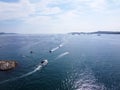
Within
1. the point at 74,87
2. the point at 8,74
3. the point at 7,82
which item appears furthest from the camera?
the point at 8,74

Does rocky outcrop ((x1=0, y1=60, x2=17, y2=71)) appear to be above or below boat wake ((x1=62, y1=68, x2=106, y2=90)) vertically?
above

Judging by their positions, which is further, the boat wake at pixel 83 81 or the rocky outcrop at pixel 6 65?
the rocky outcrop at pixel 6 65

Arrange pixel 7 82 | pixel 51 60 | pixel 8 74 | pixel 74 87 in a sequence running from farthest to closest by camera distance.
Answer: pixel 51 60 < pixel 8 74 < pixel 7 82 < pixel 74 87

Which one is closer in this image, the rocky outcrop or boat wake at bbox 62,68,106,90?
boat wake at bbox 62,68,106,90

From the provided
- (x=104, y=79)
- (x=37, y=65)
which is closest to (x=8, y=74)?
(x=37, y=65)

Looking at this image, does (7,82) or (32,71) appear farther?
(32,71)

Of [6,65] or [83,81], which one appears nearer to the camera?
[83,81]

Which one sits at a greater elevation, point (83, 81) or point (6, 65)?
point (6, 65)

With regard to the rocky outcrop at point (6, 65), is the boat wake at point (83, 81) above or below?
below

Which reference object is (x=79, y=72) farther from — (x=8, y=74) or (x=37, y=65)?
(x=8, y=74)

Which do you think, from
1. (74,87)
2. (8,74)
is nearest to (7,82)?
(8,74)
